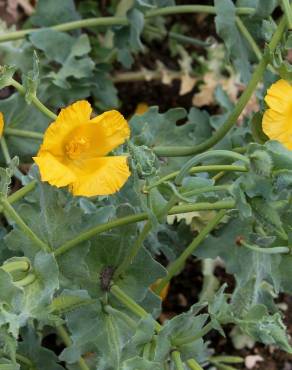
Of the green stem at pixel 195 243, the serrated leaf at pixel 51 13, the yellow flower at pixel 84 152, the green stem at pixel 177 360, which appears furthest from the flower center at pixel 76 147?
the serrated leaf at pixel 51 13

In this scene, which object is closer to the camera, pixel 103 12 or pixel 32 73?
pixel 32 73

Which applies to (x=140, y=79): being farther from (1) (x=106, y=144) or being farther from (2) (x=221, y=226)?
(1) (x=106, y=144)

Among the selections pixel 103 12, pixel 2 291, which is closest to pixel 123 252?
pixel 2 291

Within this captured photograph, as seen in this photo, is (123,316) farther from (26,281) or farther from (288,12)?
(288,12)

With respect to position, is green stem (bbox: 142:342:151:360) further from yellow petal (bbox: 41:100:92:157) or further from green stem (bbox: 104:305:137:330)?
yellow petal (bbox: 41:100:92:157)

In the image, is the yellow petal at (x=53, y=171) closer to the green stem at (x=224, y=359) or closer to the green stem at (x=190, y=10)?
the green stem at (x=190, y=10)

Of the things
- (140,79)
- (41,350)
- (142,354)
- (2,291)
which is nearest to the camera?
(2,291)
